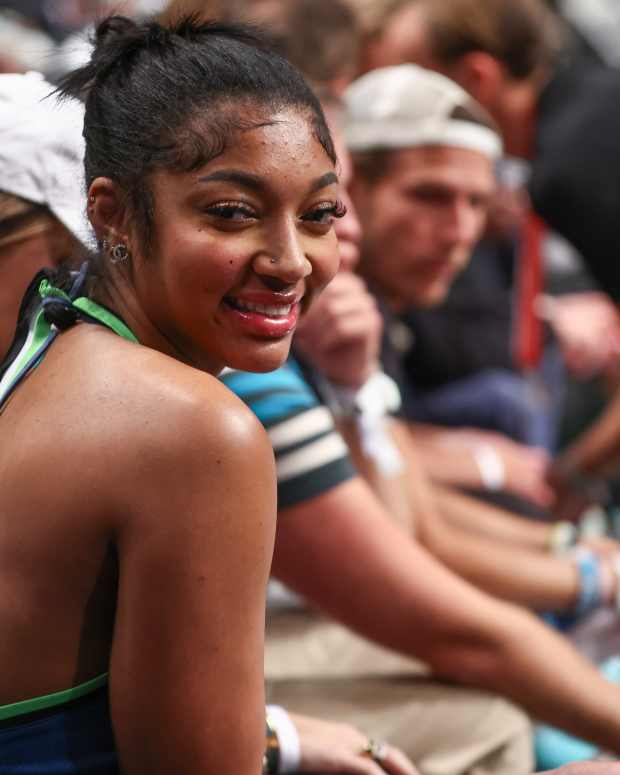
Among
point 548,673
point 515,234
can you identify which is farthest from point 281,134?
point 515,234

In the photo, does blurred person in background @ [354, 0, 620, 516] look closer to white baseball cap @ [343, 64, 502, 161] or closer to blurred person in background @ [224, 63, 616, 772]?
white baseball cap @ [343, 64, 502, 161]

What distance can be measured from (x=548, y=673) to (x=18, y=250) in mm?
836

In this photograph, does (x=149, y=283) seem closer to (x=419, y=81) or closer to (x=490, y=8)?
(x=419, y=81)

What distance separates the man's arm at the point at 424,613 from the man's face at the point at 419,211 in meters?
0.85

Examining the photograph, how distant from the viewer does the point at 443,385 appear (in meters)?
2.87

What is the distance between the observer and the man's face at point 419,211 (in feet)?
7.34

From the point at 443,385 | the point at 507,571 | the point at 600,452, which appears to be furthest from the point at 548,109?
the point at 507,571

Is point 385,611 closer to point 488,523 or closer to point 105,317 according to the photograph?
point 105,317

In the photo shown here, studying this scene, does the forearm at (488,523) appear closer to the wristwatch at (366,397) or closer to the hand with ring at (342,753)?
the wristwatch at (366,397)

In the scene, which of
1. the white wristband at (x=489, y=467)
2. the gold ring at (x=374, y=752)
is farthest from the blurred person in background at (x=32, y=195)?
the white wristband at (x=489, y=467)

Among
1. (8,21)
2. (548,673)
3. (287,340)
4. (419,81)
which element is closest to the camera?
(287,340)

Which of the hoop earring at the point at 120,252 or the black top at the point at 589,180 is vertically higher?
the hoop earring at the point at 120,252

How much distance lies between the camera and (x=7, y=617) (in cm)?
92

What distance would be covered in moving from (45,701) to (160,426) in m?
0.24
